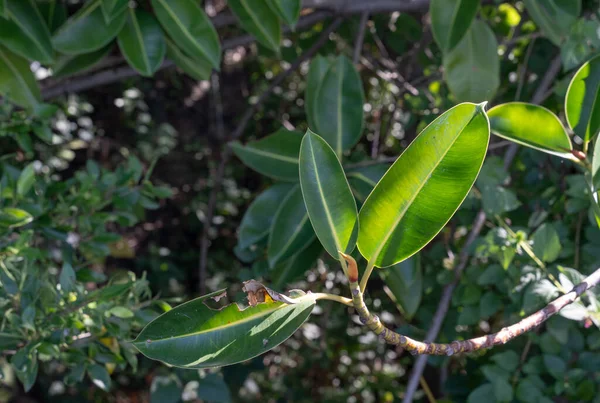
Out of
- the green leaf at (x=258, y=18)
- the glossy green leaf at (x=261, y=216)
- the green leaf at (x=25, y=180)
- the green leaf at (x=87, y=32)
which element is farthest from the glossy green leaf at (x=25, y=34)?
the glossy green leaf at (x=261, y=216)

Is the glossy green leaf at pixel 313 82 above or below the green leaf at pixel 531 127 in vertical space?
below

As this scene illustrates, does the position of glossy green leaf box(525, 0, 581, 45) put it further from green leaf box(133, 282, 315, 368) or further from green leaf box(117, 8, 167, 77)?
green leaf box(133, 282, 315, 368)

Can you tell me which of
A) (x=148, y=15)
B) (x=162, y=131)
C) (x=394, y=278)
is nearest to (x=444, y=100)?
(x=394, y=278)

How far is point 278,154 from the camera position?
1363mm

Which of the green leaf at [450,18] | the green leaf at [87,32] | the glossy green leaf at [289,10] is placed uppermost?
the green leaf at [87,32]

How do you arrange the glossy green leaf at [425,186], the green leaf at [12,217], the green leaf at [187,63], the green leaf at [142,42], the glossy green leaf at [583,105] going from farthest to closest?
the green leaf at [187,63], the green leaf at [142,42], the green leaf at [12,217], the glossy green leaf at [583,105], the glossy green leaf at [425,186]

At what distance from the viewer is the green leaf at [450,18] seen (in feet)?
4.28

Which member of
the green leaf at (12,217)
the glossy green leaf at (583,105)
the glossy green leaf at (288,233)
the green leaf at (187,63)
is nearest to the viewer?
the glossy green leaf at (583,105)

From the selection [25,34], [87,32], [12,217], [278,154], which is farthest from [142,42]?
[12,217]

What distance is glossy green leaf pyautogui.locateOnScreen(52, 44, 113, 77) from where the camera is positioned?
56.1 inches

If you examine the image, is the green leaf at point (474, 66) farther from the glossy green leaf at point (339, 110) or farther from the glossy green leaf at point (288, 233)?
the glossy green leaf at point (288, 233)

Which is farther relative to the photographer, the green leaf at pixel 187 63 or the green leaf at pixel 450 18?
the green leaf at pixel 187 63

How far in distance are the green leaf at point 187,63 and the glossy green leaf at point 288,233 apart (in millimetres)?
424

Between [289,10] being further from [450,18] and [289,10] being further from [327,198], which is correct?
[327,198]
